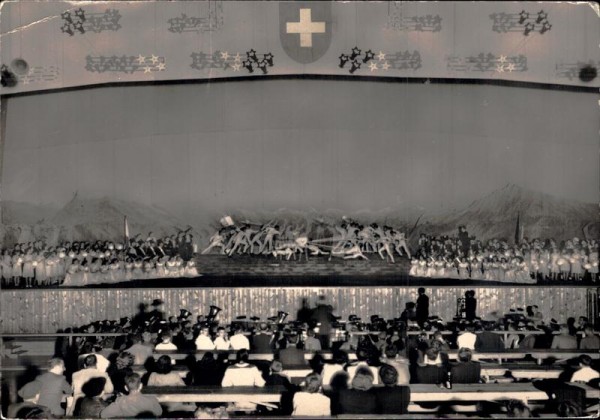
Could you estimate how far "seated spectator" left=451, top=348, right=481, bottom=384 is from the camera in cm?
730

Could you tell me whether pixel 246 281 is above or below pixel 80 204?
below

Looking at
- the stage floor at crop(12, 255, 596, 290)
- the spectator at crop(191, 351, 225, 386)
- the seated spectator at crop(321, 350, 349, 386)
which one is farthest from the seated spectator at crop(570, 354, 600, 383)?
the stage floor at crop(12, 255, 596, 290)

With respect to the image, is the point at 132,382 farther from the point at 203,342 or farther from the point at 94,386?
the point at 203,342

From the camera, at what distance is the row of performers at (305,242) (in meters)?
14.9

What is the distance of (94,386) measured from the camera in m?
7.39

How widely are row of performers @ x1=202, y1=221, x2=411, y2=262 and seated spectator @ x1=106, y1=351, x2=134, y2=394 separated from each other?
6895 millimetres

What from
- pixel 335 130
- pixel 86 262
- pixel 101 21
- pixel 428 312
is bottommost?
pixel 428 312

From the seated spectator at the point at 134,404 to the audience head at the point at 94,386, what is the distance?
88 centimetres

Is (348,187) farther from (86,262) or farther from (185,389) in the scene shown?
(185,389)

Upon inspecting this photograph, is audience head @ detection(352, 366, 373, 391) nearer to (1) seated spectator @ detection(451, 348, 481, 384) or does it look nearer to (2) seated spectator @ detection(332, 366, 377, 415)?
(2) seated spectator @ detection(332, 366, 377, 415)

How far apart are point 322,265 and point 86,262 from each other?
15.8ft

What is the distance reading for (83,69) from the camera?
44.9 ft

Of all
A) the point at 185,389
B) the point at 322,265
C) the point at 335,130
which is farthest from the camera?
the point at 335,130

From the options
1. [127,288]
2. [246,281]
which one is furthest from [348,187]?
[127,288]
